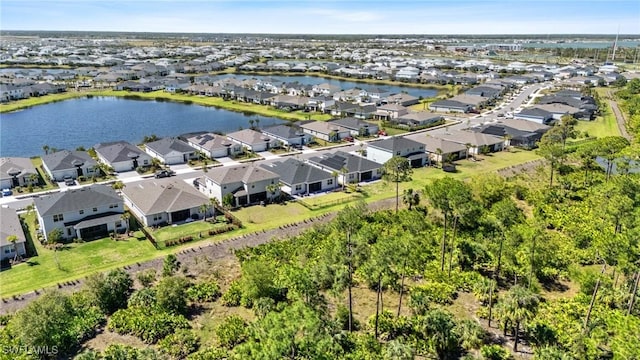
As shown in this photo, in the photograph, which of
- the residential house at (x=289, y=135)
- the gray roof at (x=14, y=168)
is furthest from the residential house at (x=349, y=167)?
the gray roof at (x=14, y=168)

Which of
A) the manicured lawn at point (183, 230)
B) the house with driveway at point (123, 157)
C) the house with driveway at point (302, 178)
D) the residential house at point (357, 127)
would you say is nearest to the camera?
the manicured lawn at point (183, 230)

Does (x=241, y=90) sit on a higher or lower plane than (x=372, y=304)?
higher

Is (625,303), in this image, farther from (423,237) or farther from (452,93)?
(452,93)

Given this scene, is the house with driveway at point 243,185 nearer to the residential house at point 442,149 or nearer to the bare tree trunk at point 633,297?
the residential house at point 442,149

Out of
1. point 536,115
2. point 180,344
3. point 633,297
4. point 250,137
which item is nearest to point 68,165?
point 250,137

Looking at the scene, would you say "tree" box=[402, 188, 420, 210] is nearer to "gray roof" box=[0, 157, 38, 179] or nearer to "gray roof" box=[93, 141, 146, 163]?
"gray roof" box=[93, 141, 146, 163]

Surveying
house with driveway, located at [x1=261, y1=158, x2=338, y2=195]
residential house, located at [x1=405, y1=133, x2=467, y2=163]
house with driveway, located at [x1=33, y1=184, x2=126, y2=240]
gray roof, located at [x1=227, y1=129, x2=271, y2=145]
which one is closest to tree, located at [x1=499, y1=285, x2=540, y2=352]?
house with driveway, located at [x1=261, y1=158, x2=338, y2=195]

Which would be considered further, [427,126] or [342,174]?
[427,126]

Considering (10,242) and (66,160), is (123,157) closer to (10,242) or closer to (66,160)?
(66,160)

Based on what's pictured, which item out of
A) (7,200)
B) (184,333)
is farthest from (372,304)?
(7,200)
